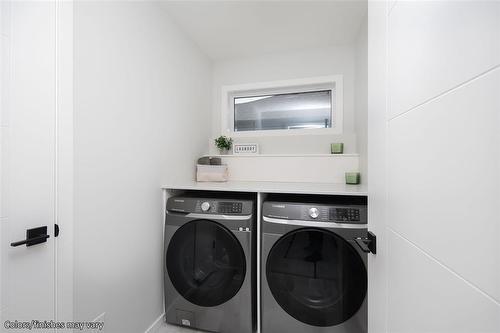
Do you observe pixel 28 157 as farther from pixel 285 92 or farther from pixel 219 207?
pixel 285 92

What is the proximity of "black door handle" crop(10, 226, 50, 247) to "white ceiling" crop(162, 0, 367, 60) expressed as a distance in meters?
1.63

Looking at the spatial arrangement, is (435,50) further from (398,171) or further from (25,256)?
(25,256)

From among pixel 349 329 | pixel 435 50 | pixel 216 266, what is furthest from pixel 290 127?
pixel 435 50

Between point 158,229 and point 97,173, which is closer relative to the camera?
point 97,173

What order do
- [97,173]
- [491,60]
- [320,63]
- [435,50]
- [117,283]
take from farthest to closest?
1. [320,63]
2. [117,283]
3. [97,173]
4. [435,50]
5. [491,60]

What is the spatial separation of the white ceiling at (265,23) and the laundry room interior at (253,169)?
0.02 m

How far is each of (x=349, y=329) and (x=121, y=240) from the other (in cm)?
141

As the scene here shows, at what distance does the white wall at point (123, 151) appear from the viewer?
1.02 metres

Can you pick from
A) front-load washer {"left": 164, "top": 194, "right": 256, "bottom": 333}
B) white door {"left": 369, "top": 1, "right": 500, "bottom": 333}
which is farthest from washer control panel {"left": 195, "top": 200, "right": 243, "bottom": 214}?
white door {"left": 369, "top": 1, "right": 500, "bottom": 333}

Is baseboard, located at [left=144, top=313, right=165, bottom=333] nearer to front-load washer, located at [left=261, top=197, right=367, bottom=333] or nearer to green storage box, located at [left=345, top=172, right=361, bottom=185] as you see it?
front-load washer, located at [left=261, top=197, right=367, bottom=333]

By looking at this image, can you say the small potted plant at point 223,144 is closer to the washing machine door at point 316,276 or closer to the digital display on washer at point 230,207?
the digital display on washer at point 230,207

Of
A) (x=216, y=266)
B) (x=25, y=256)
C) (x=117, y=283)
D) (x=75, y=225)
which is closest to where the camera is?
(x=25, y=256)

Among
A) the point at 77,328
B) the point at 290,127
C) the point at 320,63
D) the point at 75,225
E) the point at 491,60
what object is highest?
the point at 320,63

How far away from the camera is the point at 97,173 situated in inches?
42.5
